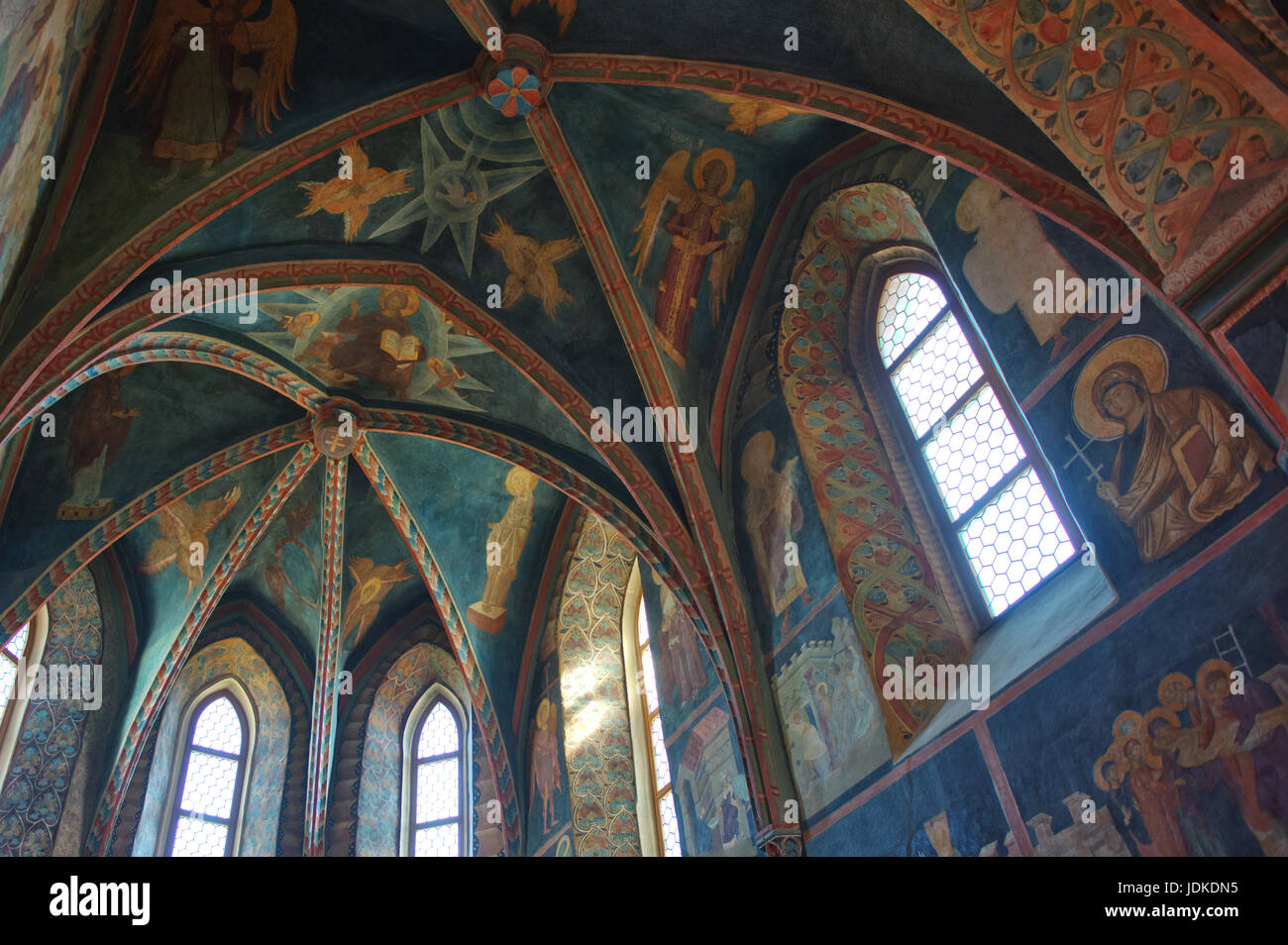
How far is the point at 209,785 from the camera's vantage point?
14.7 metres

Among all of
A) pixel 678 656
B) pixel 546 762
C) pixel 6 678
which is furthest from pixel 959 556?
pixel 6 678

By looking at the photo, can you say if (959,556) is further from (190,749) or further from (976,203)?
(190,749)

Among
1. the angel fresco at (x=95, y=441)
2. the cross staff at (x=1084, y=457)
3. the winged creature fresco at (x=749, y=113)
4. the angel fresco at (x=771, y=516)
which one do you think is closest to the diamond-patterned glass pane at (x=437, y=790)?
the angel fresco at (x=95, y=441)

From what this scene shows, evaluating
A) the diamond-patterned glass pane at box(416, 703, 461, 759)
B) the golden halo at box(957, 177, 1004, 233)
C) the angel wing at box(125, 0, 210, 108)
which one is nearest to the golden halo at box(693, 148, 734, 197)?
the golden halo at box(957, 177, 1004, 233)

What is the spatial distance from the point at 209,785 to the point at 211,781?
0.21ft

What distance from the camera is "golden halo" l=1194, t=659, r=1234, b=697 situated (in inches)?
224

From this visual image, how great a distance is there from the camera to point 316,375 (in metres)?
12.7

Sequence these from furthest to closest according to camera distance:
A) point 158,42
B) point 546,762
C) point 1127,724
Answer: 1. point 546,762
2. point 158,42
3. point 1127,724

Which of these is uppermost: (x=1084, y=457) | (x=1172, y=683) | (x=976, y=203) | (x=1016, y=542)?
(x=976, y=203)

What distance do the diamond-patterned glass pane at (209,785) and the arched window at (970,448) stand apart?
36.0 feet

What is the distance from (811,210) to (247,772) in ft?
37.0

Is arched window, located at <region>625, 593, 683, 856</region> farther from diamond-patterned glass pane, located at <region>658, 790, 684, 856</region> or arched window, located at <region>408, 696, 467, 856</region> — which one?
arched window, located at <region>408, 696, 467, 856</region>

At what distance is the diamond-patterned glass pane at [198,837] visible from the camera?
13.9 m

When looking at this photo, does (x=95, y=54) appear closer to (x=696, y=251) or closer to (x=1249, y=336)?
(x=696, y=251)
